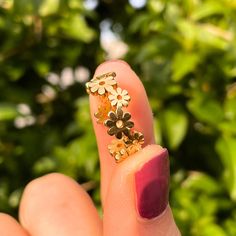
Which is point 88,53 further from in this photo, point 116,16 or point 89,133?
point 89,133

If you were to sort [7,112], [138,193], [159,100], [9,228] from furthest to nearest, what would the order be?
1. [159,100]
2. [7,112]
3. [9,228]
4. [138,193]

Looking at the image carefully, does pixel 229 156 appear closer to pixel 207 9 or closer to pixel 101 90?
pixel 207 9

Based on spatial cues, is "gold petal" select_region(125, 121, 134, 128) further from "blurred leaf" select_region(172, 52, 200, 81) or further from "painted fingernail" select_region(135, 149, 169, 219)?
"blurred leaf" select_region(172, 52, 200, 81)

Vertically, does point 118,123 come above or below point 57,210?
above

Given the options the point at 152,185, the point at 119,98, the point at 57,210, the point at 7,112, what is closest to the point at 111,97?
the point at 119,98

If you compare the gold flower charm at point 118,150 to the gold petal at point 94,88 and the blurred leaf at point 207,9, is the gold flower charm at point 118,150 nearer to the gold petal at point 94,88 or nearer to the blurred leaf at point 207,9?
the gold petal at point 94,88

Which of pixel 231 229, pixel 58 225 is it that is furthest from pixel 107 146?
pixel 231 229
